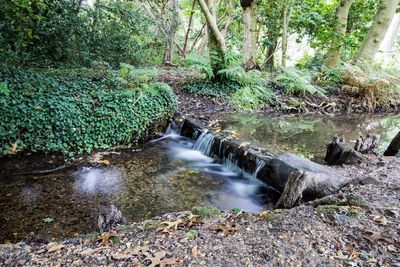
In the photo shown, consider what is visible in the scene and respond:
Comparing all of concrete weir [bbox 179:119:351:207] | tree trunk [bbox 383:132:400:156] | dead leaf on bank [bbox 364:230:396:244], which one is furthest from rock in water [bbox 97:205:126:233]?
tree trunk [bbox 383:132:400:156]

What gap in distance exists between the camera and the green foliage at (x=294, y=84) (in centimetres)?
1071

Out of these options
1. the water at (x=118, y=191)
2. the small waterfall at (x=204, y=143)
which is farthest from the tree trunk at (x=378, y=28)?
the water at (x=118, y=191)

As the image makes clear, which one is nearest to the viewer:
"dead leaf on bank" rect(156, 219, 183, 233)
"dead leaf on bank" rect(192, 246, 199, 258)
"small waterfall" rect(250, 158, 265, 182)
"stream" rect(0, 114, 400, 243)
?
"dead leaf on bank" rect(192, 246, 199, 258)

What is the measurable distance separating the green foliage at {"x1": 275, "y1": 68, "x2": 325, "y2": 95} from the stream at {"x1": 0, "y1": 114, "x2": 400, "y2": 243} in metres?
3.06

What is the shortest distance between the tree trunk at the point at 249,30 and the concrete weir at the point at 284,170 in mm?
4747

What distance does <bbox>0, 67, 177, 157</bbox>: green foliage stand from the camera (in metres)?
6.29

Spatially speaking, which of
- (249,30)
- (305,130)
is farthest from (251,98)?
(249,30)

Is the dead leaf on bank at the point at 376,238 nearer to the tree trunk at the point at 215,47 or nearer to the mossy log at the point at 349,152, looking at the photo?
the mossy log at the point at 349,152

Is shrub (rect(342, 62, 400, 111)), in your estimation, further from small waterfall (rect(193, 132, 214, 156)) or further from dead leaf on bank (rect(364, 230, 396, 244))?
dead leaf on bank (rect(364, 230, 396, 244))

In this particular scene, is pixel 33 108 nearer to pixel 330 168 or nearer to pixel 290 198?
pixel 290 198

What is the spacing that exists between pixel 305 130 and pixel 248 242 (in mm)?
6337

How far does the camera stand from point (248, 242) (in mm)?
3029

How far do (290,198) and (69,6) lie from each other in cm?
882

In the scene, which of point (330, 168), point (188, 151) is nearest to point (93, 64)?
point (188, 151)
